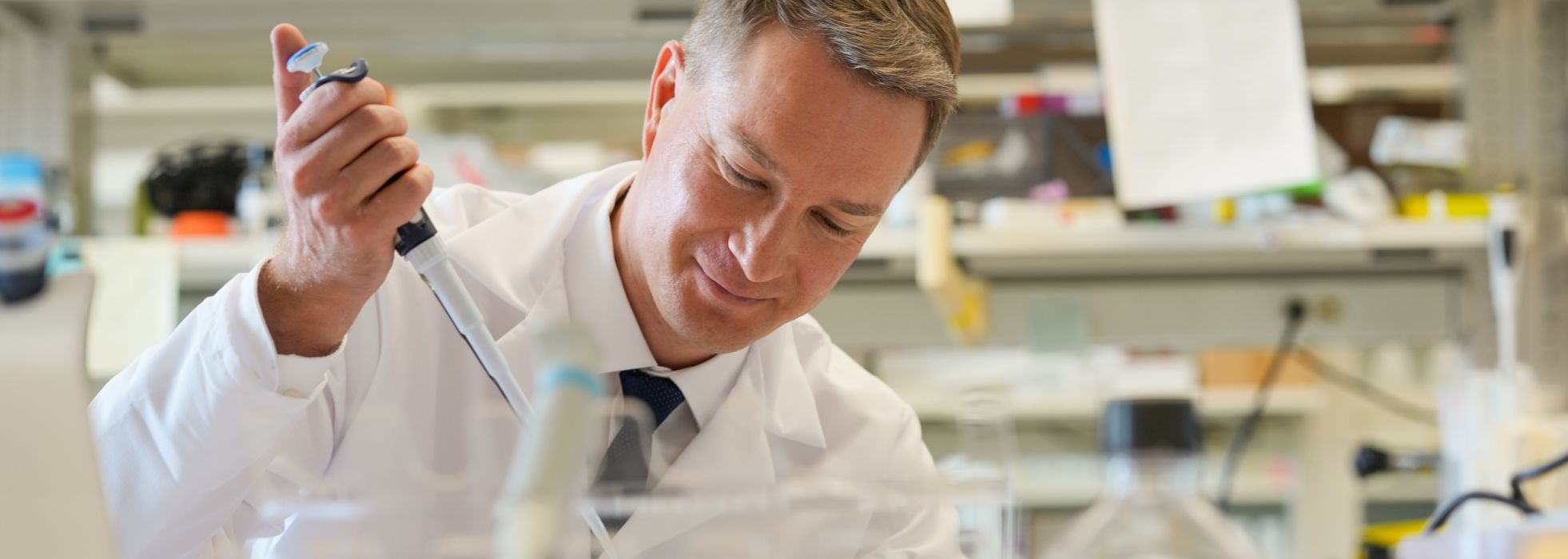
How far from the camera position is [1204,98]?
5.78 ft

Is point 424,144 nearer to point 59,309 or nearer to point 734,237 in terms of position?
point 734,237

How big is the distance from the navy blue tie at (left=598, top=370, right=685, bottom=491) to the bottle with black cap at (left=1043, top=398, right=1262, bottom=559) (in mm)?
241

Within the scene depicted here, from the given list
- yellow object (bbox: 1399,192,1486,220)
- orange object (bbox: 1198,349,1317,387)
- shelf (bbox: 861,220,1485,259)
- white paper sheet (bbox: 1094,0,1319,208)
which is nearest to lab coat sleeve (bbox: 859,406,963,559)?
shelf (bbox: 861,220,1485,259)

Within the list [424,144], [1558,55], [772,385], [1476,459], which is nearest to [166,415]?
[772,385]

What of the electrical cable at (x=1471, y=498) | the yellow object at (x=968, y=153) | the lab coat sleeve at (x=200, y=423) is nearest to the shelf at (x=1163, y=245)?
the yellow object at (x=968, y=153)

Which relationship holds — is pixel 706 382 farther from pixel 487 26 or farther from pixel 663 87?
pixel 487 26

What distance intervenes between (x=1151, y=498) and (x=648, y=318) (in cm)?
52

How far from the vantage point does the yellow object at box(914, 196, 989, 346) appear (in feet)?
5.43

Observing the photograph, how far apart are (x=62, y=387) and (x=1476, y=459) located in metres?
1.41

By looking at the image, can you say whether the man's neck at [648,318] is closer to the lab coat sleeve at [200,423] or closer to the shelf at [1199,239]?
the lab coat sleeve at [200,423]

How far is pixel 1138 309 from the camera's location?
2018 millimetres

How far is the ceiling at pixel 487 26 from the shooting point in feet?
6.01

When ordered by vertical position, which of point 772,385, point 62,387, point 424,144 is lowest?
point 772,385

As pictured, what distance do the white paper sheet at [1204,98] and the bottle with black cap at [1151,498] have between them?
0.97m
